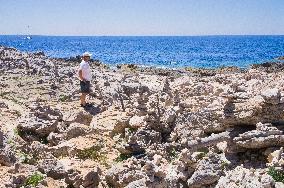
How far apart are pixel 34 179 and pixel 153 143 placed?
429 cm

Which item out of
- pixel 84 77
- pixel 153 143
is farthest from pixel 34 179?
pixel 84 77

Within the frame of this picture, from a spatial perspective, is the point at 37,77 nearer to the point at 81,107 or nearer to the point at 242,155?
the point at 81,107

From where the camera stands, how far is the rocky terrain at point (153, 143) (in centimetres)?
1011

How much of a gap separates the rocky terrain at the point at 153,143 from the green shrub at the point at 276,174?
0.02 meters

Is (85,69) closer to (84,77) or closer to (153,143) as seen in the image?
(84,77)

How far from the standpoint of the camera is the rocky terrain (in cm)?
1011

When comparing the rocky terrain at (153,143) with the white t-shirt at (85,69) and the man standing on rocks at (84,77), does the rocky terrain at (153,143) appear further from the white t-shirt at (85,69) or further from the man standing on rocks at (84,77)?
the white t-shirt at (85,69)

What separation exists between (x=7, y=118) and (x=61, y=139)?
338cm

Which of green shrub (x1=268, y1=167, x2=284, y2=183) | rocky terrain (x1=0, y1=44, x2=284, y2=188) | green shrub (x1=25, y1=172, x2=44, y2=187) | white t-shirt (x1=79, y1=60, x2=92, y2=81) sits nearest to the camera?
green shrub (x1=268, y1=167, x2=284, y2=183)

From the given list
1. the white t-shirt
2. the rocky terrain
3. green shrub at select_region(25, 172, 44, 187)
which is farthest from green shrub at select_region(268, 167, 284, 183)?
the white t-shirt

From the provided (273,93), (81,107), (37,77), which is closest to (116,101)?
(81,107)

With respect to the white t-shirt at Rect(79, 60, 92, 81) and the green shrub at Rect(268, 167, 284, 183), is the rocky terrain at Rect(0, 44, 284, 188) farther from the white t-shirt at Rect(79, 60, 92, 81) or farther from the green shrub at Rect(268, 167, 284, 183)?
the white t-shirt at Rect(79, 60, 92, 81)

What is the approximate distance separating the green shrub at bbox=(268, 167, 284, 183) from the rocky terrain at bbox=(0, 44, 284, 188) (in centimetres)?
2

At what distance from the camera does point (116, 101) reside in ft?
67.7
